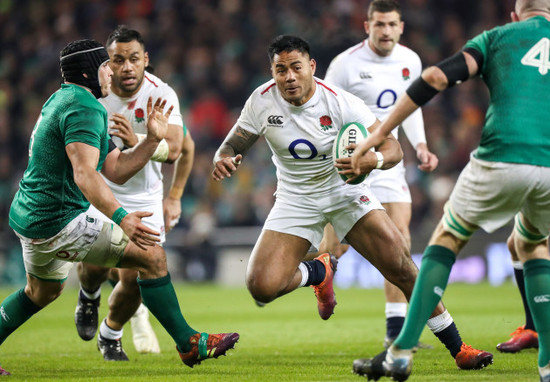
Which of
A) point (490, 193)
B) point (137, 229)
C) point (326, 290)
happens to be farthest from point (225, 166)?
point (490, 193)

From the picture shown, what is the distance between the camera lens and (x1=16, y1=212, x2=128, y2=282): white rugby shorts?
564cm

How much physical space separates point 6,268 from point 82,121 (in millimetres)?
12595

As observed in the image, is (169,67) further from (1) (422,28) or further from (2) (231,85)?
(1) (422,28)

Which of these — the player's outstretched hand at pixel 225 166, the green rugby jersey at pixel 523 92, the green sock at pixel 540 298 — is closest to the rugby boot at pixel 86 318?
the player's outstretched hand at pixel 225 166

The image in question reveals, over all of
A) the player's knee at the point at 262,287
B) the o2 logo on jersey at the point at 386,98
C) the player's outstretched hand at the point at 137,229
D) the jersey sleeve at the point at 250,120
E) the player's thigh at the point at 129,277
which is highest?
the jersey sleeve at the point at 250,120

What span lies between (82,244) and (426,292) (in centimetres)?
247

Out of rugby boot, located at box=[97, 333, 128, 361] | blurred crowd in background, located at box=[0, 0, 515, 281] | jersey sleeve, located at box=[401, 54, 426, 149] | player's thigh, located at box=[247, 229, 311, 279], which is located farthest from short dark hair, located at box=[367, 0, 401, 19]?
blurred crowd in background, located at box=[0, 0, 515, 281]

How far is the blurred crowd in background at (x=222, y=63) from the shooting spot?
56.0 feet

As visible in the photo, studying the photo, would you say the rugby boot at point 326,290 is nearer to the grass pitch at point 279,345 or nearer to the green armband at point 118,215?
the grass pitch at point 279,345

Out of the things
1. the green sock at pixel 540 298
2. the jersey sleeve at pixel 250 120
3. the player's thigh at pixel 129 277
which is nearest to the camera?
the green sock at pixel 540 298

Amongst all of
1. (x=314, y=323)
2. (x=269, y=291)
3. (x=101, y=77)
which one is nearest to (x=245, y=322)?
(x=314, y=323)

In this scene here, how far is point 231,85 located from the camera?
1920cm

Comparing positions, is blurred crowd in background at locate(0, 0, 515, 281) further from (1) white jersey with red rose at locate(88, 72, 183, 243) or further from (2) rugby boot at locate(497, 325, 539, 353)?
(1) white jersey with red rose at locate(88, 72, 183, 243)

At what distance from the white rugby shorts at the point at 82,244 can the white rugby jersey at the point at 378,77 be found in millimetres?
2958
